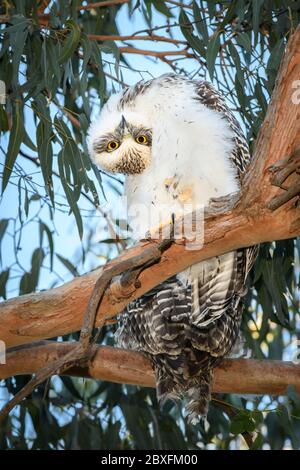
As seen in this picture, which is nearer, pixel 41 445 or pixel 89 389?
pixel 41 445

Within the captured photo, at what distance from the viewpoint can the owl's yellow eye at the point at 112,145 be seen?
9.13 ft

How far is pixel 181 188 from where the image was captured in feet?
8.80

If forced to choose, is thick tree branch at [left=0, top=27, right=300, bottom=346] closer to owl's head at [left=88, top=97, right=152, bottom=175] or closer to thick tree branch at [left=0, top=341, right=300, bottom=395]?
thick tree branch at [left=0, top=341, right=300, bottom=395]

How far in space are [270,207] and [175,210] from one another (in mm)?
614

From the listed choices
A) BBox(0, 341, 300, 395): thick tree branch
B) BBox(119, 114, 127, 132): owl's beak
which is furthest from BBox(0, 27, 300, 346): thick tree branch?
BBox(119, 114, 127, 132): owl's beak

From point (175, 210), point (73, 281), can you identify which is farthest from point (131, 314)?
point (73, 281)

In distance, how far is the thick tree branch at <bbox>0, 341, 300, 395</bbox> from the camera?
277cm

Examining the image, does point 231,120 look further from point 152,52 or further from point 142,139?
point 152,52

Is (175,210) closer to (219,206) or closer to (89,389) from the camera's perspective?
(219,206)

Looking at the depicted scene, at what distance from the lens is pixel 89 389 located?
14.8 ft

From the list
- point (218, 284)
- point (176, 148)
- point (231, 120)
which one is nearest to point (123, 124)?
point (176, 148)

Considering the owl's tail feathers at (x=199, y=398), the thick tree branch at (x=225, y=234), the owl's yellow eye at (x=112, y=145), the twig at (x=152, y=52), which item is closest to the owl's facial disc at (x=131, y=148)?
the owl's yellow eye at (x=112, y=145)

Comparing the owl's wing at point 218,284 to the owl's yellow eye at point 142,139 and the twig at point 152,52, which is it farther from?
the twig at point 152,52

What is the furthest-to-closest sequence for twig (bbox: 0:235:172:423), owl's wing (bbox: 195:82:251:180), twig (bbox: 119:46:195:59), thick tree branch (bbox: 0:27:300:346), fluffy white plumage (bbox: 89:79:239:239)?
1. twig (bbox: 119:46:195:59)
2. owl's wing (bbox: 195:82:251:180)
3. fluffy white plumage (bbox: 89:79:239:239)
4. thick tree branch (bbox: 0:27:300:346)
5. twig (bbox: 0:235:172:423)
